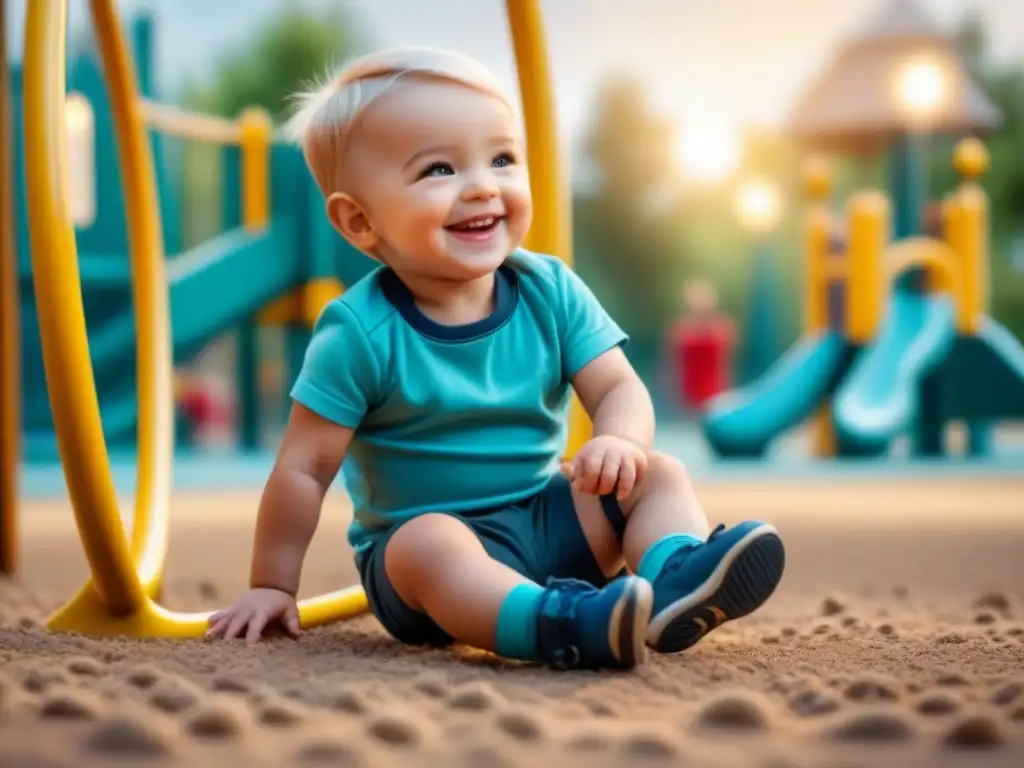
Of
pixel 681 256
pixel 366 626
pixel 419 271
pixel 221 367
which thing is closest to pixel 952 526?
pixel 366 626

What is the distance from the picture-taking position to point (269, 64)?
13.1m

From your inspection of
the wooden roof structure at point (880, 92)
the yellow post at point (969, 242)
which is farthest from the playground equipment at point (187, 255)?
the wooden roof structure at point (880, 92)

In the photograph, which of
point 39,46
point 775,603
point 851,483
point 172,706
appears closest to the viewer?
point 172,706

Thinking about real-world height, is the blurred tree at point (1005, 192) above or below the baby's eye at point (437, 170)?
above

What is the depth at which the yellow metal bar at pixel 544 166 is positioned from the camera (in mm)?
1512

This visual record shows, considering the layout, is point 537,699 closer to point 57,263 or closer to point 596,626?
point 596,626

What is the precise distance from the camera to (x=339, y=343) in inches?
47.4

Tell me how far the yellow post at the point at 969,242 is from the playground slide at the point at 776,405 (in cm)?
50

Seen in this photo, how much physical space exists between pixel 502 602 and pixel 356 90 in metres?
0.50

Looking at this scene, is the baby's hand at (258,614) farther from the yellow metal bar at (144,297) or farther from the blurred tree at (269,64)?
the blurred tree at (269,64)

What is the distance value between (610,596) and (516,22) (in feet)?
2.53

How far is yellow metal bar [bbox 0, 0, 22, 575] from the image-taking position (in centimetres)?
200

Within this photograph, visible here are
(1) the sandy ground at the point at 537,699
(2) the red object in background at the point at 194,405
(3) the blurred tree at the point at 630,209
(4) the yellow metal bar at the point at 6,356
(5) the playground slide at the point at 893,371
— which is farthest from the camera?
(3) the blurred tree at the point at 630,209

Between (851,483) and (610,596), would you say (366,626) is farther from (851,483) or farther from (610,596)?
(851,483)
